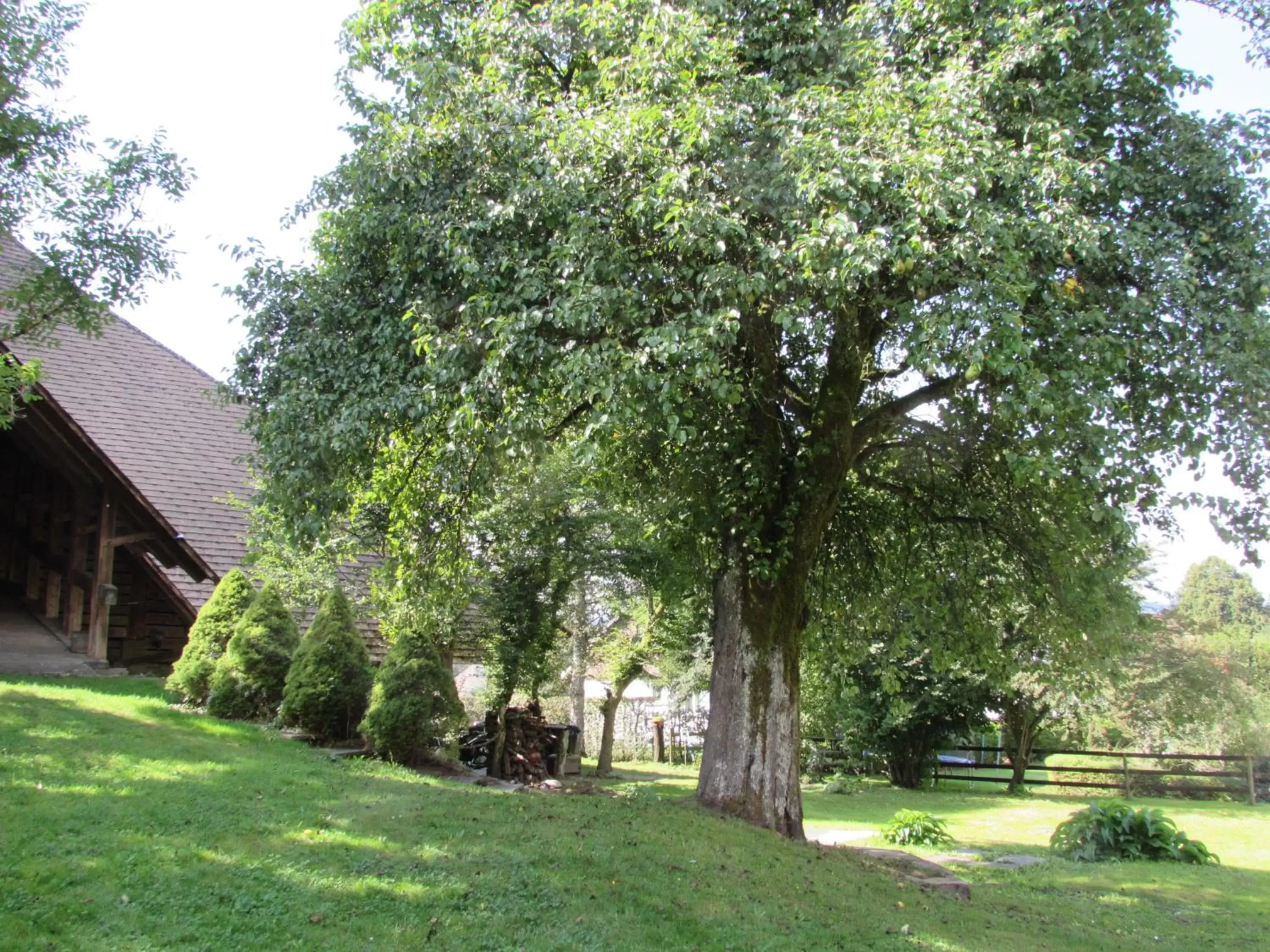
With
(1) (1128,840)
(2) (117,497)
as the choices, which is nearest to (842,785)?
(1) (1128,840)

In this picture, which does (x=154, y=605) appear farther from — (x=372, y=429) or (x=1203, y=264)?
(x=1203, y=264)

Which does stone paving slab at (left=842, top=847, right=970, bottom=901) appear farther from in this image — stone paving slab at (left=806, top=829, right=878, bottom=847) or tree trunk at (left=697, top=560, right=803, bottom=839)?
stone paving slab at (left=806, top=829, right=878, bottom=847)

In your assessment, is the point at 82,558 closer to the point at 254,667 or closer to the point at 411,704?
the point at 254,667

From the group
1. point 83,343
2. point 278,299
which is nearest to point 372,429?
point 278,299

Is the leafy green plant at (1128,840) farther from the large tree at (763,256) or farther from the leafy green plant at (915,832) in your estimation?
the large tree at (763,256)

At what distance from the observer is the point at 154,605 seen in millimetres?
16094

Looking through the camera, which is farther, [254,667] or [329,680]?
[254,667]

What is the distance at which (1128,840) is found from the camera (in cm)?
1498

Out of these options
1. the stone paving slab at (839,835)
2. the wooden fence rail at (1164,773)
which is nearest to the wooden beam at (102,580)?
the stone paving slab at (839,835)

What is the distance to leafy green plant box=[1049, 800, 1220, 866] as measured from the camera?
1470 centimetres

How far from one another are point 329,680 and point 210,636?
2.10m

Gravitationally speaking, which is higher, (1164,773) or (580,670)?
(580,670)

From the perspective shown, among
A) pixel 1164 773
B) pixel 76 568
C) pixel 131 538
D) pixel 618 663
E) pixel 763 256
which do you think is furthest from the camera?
pixel 1164 773

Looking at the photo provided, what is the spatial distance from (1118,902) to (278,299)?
36.3 ft
